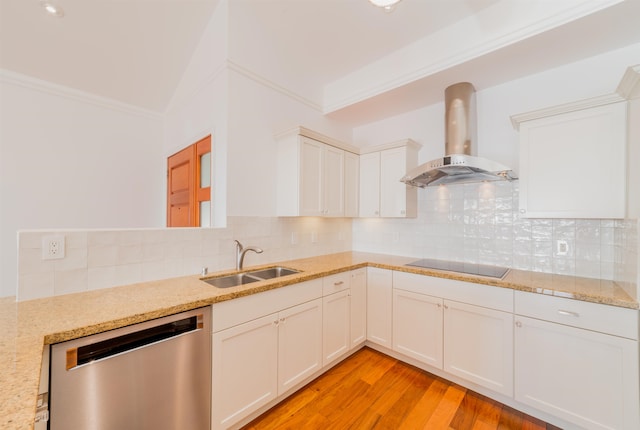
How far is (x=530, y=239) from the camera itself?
7.27 ft

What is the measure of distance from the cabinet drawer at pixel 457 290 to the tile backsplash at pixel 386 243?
0.63 m

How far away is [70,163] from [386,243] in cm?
362

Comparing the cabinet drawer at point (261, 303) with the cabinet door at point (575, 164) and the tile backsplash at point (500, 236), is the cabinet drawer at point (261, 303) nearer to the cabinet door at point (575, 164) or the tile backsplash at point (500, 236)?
the tile backsplash at point (500, 236)

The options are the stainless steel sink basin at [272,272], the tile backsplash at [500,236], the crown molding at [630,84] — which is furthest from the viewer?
the stainless steel sink basin at [272,272]

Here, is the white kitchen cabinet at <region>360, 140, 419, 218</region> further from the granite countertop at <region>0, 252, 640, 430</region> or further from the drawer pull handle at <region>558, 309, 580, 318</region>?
the drawer pull handle at <region>558, 309, 580, 318</region>

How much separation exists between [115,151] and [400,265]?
3.52m

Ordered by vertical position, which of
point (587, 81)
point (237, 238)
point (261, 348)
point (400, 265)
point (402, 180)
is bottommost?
point (261, 348)

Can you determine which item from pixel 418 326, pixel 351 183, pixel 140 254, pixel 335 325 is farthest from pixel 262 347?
pixel 351 183

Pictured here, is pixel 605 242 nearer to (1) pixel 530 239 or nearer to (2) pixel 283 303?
(1) pixel 530 239

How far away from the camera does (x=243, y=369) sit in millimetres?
1615

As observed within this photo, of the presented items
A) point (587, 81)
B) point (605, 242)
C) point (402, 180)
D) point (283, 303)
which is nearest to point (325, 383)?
point (283, 303)

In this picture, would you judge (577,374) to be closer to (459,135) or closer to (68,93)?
(459,135)

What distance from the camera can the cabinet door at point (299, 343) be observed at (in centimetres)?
183

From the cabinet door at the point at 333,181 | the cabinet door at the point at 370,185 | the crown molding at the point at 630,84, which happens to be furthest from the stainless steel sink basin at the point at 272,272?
the crown molding at the point at 630,84
